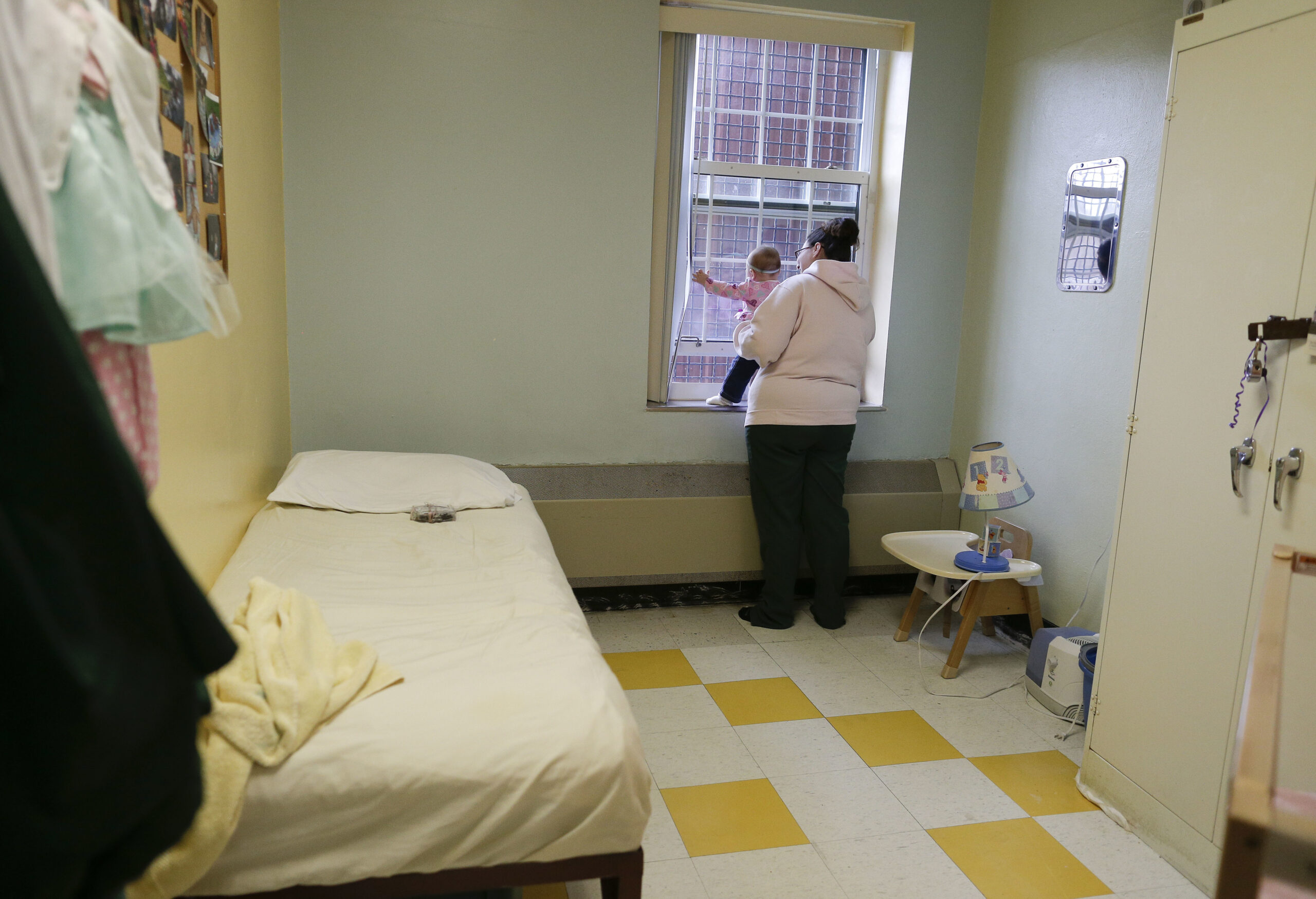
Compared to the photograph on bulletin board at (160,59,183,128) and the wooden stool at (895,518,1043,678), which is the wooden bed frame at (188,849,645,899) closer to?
the photograph on bulletin board at (160,59,183,128)

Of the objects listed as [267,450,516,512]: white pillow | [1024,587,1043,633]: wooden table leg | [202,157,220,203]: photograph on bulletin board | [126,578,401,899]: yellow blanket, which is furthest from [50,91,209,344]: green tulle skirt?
[1024,587,1043,633]: wooden table leg

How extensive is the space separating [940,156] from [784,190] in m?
0.68

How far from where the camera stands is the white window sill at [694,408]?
149 inches

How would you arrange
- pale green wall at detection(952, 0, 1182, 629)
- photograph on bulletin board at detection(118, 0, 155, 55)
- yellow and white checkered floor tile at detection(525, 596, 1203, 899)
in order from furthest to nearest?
1. pale green wall at detection(952, 0, 1182, 629)
2. yellow and white checkered floor tile at detection(525, 596, 1203, 899)
3. photograph on bulletin board at detection(118, 0, 155, 55)

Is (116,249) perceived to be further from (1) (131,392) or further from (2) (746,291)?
(2) (746,291)

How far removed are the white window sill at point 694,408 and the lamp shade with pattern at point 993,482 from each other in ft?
3.06

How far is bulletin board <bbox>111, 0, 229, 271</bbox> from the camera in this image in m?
1.84

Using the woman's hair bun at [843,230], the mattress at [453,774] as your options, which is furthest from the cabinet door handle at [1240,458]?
the woman's hair bun at [843,230]

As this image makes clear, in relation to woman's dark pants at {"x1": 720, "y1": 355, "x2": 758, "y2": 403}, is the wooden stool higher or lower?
lower

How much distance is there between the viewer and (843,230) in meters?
3.45

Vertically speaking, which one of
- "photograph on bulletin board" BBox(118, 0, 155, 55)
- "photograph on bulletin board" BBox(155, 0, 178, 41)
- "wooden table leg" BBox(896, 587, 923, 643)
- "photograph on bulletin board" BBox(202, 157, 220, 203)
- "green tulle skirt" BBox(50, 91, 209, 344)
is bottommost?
"wooden table leg" BBox(896, 587, 923, 643)

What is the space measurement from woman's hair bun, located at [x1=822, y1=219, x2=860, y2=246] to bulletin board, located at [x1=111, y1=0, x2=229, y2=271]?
214cm

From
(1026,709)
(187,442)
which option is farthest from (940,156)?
(187,442)

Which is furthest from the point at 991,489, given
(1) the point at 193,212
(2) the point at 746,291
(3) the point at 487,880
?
(1) the point at 193,212
